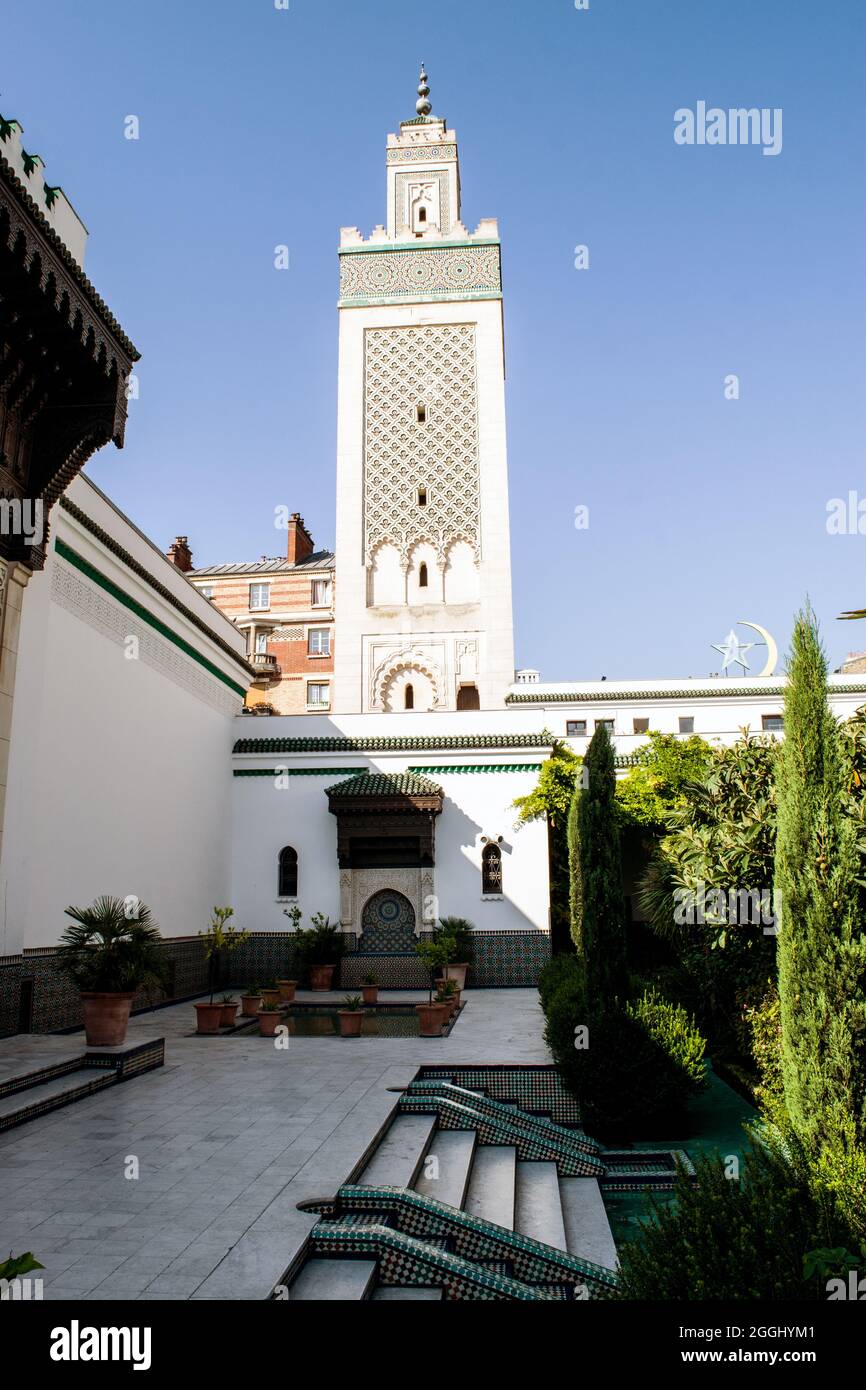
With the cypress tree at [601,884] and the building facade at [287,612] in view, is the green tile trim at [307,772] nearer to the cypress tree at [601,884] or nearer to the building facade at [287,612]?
the cypress tree at [601,884]

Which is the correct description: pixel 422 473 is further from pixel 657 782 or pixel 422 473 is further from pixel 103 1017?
pixel 103 1017

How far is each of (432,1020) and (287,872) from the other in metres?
5.86

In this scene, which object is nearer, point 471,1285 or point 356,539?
point 471,1285

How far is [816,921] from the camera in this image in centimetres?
489

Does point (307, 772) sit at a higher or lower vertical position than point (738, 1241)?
higher

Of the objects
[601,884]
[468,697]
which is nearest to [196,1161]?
[601,884]

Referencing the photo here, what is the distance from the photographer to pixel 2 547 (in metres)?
6.48

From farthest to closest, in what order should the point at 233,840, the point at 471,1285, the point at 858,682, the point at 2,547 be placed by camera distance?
1. the point at 858,682
2. the point at 233,840
3. the point at 2,547
4. the point at 471,1285
